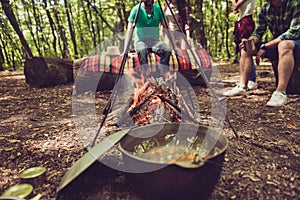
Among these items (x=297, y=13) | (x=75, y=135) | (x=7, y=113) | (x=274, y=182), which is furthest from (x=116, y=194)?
(x=297, y=13)

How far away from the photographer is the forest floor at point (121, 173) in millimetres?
1522

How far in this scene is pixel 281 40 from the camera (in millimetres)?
3270

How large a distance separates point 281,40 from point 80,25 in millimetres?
16681

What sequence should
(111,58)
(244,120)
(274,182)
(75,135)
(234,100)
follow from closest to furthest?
(274,182)
(75,135)
(244,120)
(234,100)
(111,58)

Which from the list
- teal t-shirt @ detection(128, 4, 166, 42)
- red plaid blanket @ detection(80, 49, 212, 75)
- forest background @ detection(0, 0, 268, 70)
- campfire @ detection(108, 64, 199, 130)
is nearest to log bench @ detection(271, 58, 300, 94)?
red plaid blanket @ detection(80, 49, 212, 75)

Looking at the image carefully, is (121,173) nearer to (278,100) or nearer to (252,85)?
(278,100)

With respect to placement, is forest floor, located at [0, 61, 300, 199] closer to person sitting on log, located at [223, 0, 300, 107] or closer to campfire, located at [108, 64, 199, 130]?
person sitting on log, located at [223, 0, 300, 107]

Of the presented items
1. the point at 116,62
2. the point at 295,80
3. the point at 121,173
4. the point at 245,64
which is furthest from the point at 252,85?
the point at 121,173

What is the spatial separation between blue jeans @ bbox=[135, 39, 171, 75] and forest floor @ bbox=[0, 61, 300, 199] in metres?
1.14

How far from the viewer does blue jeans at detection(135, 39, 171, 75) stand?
10.9 ft

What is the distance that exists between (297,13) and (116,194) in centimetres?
341

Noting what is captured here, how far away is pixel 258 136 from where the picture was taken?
238cm

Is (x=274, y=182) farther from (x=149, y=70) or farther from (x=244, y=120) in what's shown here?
(x=149, y=70)

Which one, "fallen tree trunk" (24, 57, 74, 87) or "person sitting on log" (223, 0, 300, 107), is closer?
"person sitting on log" (223, 0, 300, 107)
